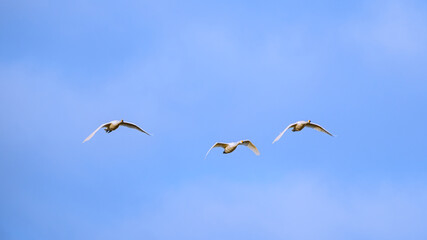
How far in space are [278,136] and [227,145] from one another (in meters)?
9.29

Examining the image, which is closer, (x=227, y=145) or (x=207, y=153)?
(x=207, y=153)

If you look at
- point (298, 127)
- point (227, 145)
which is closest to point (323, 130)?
point (298, 127)

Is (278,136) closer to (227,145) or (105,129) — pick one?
(227,145)

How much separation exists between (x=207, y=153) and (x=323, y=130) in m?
16.8

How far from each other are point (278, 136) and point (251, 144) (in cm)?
990

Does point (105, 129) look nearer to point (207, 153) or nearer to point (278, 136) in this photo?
point (207, 153)

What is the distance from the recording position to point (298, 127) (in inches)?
4301

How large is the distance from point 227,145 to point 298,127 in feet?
29.8

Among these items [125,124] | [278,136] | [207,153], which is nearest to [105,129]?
[125,124]

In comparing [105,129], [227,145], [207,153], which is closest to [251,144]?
[227,145]

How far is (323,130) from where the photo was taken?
112 metres

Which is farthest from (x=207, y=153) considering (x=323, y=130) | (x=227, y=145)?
(x=323, y=130)

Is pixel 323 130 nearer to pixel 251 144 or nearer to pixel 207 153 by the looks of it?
pixel 251 144

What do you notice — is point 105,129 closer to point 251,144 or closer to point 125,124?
point 125,124
